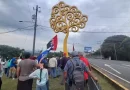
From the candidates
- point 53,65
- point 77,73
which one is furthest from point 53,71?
point 77,73

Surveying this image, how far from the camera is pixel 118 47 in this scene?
95688 millimetres

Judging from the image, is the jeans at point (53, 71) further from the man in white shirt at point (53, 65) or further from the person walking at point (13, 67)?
the person walking at point (13, 67)

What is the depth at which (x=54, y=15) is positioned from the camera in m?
23.1

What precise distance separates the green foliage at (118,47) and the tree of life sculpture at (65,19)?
63973 mm

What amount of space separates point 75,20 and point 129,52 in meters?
65.4

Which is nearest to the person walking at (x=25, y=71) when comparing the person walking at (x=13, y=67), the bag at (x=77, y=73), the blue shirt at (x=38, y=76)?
the blue shirt at (x=38, y=76)

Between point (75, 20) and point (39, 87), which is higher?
point (75, 20)

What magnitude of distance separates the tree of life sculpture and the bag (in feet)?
52.2

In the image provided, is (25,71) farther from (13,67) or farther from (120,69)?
(120,69)

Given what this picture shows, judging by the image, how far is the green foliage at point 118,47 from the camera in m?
86.1

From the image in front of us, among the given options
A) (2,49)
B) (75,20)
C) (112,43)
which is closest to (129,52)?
(112,43)

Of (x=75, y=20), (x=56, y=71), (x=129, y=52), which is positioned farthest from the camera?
(x=129, y=52)

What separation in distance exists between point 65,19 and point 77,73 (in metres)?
16.7

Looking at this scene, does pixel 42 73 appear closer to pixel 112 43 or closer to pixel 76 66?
pixel 76 66
